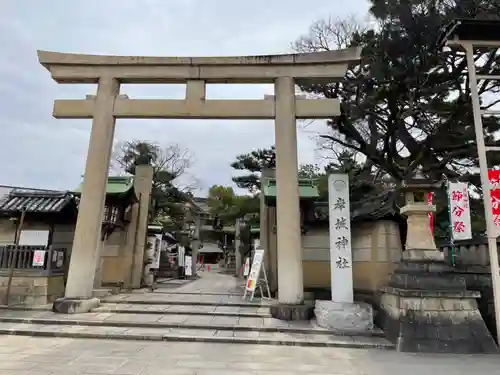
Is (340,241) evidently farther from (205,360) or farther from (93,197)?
(93,197)

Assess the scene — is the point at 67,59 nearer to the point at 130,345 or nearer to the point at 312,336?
the point at 130,345

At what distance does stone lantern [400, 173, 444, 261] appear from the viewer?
716cm

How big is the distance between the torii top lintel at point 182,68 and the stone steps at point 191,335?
6385 millimetres

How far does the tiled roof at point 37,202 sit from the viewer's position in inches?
387

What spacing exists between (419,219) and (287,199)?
2.97 metres

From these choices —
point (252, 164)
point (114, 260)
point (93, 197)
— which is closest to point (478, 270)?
point (93, 197)

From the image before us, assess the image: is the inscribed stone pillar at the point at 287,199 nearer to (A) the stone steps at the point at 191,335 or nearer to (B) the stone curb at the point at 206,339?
(A) the stone steps at the point at 191,335

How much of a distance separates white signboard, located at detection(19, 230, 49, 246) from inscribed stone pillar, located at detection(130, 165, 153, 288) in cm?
345

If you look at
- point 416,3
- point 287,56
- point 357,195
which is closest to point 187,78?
point 287,56

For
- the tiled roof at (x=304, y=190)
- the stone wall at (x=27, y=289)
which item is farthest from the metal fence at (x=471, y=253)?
the stone wall at (x=27, y=289)

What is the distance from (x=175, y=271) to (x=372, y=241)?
16.8 metres

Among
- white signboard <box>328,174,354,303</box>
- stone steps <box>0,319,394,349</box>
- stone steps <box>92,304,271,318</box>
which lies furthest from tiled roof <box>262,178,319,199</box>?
stone steps <box>0,319,394,349</box>

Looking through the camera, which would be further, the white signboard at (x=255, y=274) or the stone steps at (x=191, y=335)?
the white signboard at (x=255, y=274)

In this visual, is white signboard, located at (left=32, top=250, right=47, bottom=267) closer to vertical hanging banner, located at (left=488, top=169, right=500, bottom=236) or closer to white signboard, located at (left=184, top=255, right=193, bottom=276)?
vertical hanging banner, located at (left=488, top=169, right=500, bottom=236)
